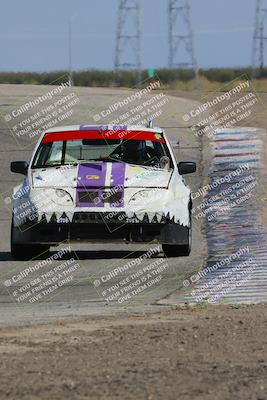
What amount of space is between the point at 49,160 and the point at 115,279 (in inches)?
111

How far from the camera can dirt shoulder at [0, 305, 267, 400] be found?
647 cm

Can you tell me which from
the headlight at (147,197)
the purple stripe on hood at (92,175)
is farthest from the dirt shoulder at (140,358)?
the purple stripe on hood at (92,175)

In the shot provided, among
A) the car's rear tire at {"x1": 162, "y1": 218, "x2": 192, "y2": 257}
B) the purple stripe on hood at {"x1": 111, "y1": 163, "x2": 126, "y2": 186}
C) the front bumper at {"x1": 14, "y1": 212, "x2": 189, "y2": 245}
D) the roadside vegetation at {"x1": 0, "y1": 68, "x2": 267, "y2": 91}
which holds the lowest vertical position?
the roadside vegetation at {"x1": 0, "y1": 68, "x2": 267, "y2": 91}

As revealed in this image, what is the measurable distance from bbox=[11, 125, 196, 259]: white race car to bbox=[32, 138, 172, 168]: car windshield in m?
0.03

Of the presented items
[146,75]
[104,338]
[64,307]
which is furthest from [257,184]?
[146,75]

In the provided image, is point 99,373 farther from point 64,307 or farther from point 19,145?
point 19,145

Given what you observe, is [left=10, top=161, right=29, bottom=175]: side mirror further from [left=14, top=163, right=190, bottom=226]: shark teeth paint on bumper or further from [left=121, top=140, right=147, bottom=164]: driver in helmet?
[left=121, top=140, right=147, bottom=164]: driver in helmet

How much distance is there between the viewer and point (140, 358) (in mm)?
7398

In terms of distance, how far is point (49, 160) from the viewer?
14.6 m

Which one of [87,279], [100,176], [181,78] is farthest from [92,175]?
[181,78]

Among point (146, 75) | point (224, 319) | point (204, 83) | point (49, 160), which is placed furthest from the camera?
point (146, 75)

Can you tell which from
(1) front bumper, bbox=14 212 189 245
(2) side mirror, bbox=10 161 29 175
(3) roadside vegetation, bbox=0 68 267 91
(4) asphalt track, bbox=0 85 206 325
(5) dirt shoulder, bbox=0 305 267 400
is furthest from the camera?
(3) roadside vegetation, bbox=0 68 267 91

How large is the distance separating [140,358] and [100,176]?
6.48 m

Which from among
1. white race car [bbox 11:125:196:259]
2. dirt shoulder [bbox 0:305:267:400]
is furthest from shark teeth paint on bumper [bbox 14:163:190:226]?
dirt shoulder [bbox 0:305:267:400]
